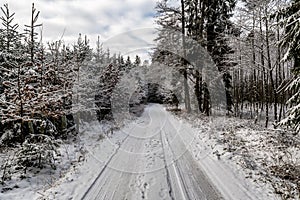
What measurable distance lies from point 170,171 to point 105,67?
45.0 ft

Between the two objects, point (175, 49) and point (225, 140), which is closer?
point (225, 140)

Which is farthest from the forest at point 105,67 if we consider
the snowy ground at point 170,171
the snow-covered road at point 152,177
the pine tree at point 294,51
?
the snow-covered road at point 152,177

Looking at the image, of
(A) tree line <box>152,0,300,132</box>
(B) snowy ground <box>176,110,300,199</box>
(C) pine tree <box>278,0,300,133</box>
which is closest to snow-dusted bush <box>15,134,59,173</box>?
(B) snowy ground <box>176,110,300,199</box>

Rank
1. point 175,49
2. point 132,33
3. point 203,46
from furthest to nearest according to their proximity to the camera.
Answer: point 175,49
point 203,46
point 132,33

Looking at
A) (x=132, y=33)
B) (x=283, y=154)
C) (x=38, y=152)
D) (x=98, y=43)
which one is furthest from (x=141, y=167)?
(x=98, y=43)

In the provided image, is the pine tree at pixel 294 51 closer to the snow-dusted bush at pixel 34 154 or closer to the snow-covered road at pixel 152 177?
the snow-covered road at pixel 152 177

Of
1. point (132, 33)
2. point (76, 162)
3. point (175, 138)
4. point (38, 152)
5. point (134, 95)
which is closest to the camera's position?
point (38, 152)

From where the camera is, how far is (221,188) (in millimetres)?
5484

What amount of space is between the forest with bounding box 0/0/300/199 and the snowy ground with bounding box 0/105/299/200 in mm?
1213

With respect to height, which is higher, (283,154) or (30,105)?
(30,105)

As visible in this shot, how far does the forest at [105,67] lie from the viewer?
6.82m

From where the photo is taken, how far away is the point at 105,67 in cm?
1888

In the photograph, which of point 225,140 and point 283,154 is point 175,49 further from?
point 283,154

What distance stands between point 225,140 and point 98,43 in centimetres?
2154
